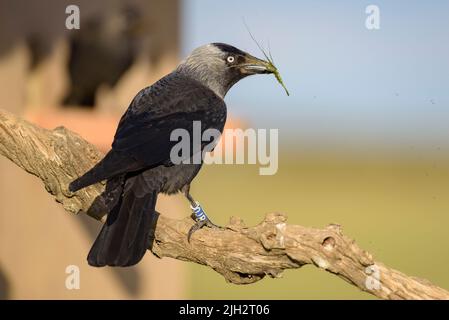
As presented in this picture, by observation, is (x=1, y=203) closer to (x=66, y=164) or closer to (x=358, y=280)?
(x=66, y=164)

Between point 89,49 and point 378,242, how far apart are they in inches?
378

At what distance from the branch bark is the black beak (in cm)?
89

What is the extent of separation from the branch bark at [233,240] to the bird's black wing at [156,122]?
0.25 metres

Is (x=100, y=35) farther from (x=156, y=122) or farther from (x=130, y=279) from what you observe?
(x=156, y=122)

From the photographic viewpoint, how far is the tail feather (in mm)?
3137

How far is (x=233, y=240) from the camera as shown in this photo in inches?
124

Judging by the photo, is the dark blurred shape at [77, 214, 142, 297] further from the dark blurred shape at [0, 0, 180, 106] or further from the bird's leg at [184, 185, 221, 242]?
the bird's leg at [184, 185, 221, 242]

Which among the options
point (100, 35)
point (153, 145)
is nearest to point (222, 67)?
point (153, 145)

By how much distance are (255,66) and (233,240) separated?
44.4 inches

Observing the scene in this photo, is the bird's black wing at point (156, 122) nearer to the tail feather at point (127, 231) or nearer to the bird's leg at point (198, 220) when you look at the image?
the tail feather at point (127, 231)

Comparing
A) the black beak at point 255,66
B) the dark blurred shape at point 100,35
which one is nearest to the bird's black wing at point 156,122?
the black beak at point 255,66

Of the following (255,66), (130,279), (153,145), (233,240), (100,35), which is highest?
(100,35)

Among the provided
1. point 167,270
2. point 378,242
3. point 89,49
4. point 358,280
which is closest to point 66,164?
point 358,280

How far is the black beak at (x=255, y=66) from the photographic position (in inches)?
156
